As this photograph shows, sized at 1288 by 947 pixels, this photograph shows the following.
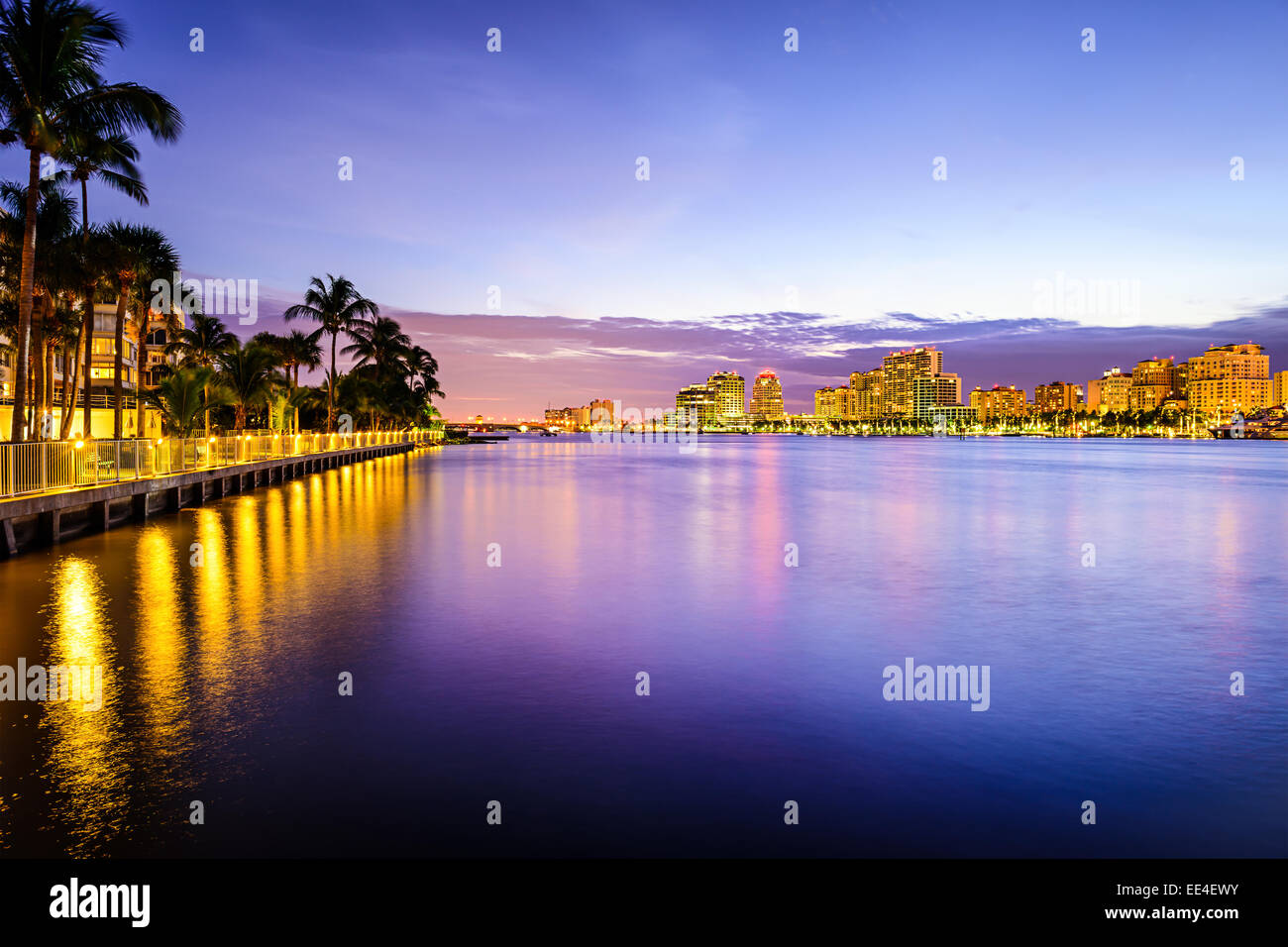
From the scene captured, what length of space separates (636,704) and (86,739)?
14.1 feet

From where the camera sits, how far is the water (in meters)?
5.44

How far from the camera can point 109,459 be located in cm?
2344

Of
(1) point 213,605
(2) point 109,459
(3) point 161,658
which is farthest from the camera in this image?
(2) point 109,459

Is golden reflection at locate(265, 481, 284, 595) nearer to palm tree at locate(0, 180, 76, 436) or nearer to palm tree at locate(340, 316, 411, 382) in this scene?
palm tree at locate(0, 180, 76, 436)

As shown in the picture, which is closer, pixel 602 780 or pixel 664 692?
pixel 602 780

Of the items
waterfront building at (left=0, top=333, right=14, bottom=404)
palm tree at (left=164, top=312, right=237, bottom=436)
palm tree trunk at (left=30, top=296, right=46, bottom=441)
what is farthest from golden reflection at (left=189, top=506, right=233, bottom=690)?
waterfront building at (left=0, top=333, right=14, bottom=404)

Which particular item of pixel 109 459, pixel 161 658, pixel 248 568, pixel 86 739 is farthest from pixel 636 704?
pixel 109 459

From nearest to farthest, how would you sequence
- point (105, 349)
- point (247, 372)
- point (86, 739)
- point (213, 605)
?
point (86, 739) → point (213, 605) → point (247, 372) → point (105, 349)

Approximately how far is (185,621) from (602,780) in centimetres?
758

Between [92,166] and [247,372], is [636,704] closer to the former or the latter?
[92,166]

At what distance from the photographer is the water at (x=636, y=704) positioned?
214 inches
